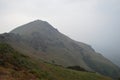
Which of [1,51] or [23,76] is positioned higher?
[1,51]

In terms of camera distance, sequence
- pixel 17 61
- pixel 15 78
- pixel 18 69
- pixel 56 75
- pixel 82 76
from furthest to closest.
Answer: pixel 82 76 < pixel 56 75 < pixel 17 61 < pixel 18 69 < pixel 15 78

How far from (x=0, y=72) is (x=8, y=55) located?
Answer: 7.80m

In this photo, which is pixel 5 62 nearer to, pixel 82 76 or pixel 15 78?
pixel 15 78

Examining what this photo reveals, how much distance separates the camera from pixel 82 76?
5731 centimetres

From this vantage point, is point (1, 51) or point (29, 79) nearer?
point (29, 79)

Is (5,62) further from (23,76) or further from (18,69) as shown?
(23,76)

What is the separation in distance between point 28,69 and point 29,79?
475 cm

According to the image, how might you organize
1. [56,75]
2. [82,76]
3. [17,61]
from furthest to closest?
[82,76] < [56,75] < [17,61]

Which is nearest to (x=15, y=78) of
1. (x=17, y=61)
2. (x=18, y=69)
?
(x=18, y=69)

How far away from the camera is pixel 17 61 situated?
4494 cm

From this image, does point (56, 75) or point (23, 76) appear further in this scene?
point (56, 75)

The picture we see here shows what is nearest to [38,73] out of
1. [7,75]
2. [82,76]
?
[7,75]

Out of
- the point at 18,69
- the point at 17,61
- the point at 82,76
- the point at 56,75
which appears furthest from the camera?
the point at 82,76

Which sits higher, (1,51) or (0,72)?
(1,51)
